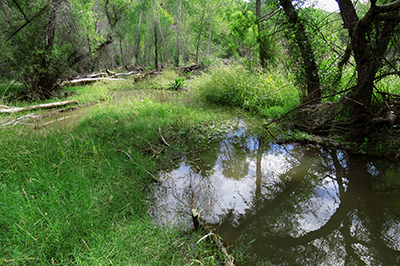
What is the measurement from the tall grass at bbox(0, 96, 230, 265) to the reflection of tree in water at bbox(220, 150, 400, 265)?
592 mm

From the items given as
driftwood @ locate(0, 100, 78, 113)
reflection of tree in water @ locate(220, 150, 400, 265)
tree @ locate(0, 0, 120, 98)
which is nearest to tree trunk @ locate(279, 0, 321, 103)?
reflection of tree in water @ locate(220, 150, 400, 265)

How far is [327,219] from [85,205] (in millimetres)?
2562

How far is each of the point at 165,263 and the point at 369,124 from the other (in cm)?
404

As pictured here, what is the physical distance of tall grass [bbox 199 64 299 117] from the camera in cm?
588

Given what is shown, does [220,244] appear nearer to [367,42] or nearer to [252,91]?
[367,42]

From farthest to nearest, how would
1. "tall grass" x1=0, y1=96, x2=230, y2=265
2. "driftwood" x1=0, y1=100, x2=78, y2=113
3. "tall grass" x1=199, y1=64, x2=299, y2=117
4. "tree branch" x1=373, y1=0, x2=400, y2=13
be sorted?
"tall grass" x1=199, y1=64, x2=299, y2=117 < "driftwood" x1=0, y1=100, x2=78, y2=113 < "tree branch" x1=373, y1=0, x2=400, y2=13 < "tall grass" x1=0, y1=96, x2=230, y2=265

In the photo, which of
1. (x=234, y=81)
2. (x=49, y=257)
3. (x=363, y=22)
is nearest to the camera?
(x=49, y=257)

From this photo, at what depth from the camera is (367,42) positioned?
3178 mm

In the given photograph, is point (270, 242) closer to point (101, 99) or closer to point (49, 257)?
point (49, 257)

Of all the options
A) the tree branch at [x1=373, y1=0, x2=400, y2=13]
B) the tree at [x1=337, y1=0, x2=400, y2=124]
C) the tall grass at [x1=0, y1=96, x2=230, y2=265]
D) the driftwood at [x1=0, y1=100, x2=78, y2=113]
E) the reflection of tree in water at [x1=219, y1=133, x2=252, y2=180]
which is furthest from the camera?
the driftwood at [x1=0, y1=100, x2=78, y2=113]

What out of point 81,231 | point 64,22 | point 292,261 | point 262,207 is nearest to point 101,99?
point 64,22

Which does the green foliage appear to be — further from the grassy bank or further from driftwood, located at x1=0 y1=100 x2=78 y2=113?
the grassy bank

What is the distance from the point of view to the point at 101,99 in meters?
8.14

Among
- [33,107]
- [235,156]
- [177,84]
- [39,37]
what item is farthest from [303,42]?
[39,37]
